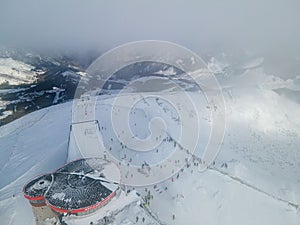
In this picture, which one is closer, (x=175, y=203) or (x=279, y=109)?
(x=175, y=203)

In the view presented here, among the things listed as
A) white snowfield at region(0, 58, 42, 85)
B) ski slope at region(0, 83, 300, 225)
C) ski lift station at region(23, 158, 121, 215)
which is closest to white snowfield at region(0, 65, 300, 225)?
ski slope at region(0, 83, 300, 225)

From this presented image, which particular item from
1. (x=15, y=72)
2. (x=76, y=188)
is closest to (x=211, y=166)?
(x=76, y=188)

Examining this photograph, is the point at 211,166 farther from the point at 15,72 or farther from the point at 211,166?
the point at 15,72

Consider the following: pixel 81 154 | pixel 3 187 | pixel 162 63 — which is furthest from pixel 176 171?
pixel 162 63

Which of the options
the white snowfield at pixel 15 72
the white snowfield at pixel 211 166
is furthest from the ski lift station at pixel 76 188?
the white snowfield at pixel 15 72

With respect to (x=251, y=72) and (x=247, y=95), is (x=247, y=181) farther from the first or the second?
(x=251, y=72)

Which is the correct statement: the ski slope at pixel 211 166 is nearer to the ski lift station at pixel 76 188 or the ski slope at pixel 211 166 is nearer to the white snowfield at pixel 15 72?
the ski lift station at pixel 76 188
